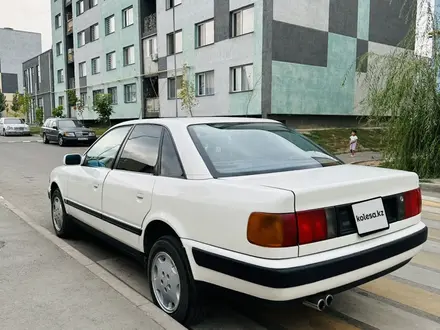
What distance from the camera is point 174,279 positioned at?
10.6ft

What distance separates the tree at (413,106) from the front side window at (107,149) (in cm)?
923

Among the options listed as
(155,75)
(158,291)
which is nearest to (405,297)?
(158,291)

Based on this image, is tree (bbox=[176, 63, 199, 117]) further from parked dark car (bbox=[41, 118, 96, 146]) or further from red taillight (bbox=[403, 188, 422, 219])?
red taillight (bbox=[403, 188, 422, 219])

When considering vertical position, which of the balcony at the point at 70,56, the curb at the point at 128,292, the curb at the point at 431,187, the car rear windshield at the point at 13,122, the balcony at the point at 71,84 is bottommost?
the curb at the point at 431,187

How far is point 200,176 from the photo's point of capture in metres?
3.08

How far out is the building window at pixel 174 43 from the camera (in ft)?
87.7

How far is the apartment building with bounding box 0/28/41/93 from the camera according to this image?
7438 centimetres

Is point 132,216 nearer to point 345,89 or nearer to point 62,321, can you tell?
point 62,321

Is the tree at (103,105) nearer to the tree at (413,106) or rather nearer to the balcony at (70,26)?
the balcony at (70,26)

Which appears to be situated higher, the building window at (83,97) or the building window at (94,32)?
the building window at (94,32)

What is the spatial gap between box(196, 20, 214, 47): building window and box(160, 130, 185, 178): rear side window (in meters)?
21.5

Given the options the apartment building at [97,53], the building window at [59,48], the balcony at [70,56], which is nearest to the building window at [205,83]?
the apartment building at [97,53]

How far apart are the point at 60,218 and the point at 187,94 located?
1906cm

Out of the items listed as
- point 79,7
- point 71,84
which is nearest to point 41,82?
point 71,84
